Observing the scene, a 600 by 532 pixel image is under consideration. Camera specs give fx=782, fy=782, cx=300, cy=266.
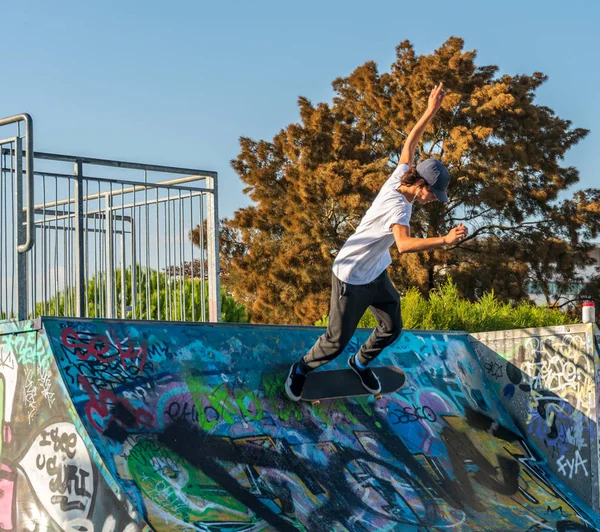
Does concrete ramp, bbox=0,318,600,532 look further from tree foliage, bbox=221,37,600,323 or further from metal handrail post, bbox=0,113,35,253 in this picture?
tree foliage, bbox=221,37,600,323

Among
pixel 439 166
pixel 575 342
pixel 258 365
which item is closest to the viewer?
pixel 439 166

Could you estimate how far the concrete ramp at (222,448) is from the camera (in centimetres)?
513

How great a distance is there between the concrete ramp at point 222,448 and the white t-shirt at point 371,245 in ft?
4.24

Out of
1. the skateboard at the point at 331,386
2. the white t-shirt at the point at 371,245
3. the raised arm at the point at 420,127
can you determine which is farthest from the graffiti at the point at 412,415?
the raised arm at the point at 420,127

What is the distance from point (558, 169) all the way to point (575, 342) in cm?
2249

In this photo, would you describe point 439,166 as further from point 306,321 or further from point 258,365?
point 306,321

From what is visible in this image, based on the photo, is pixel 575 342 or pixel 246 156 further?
pixel 246 156

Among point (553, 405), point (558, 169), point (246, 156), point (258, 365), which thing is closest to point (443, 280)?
point (558, 169)

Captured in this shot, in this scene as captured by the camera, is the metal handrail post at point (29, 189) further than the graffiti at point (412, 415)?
No

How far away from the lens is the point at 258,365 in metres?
6.73

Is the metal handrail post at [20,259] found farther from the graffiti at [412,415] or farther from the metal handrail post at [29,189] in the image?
the graffiti at [412,415]

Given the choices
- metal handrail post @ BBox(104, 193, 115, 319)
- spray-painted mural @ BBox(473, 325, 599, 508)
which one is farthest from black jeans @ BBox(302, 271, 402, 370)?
metal handrail post @ BBox(104, 193, 115, 319)

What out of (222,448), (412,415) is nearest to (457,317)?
(412,415)

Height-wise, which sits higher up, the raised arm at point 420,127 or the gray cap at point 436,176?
the raised arm at point 420,127
